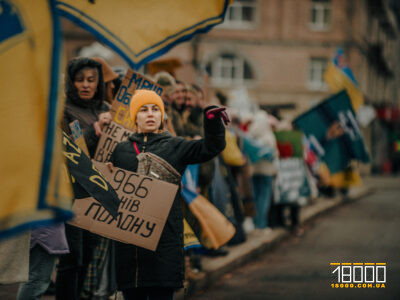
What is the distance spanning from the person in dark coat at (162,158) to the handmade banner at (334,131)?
21.3 feet

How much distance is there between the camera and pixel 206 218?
219 inches

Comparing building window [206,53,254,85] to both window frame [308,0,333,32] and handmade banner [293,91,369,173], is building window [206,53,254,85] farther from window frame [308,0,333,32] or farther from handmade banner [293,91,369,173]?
handmade banner [293,91,369,173]

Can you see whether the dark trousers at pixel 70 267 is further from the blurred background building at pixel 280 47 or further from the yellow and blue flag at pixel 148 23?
the blurred background building at pixel 280 47

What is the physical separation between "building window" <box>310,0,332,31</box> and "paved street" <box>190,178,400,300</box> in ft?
71.7

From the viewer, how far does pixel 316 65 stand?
107 feet

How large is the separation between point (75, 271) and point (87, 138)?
0.99m

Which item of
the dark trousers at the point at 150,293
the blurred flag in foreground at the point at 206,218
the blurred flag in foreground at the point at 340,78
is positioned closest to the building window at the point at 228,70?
the blurred flag in foreground at the point at 340,78

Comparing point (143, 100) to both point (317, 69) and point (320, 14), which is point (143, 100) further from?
point (320, 14)

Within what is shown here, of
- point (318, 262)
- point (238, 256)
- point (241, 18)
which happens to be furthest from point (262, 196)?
point (241, 18)

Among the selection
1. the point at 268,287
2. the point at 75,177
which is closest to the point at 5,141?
the point at 75,177

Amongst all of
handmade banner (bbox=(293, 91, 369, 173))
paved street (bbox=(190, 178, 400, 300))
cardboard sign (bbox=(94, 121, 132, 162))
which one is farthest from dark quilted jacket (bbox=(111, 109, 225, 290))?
handmade banner (bbox=(293, 91, 369, 173))

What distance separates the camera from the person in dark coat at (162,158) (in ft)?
12.5

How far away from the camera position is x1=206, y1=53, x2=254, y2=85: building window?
31.8 metres

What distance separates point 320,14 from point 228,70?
5954 mm
